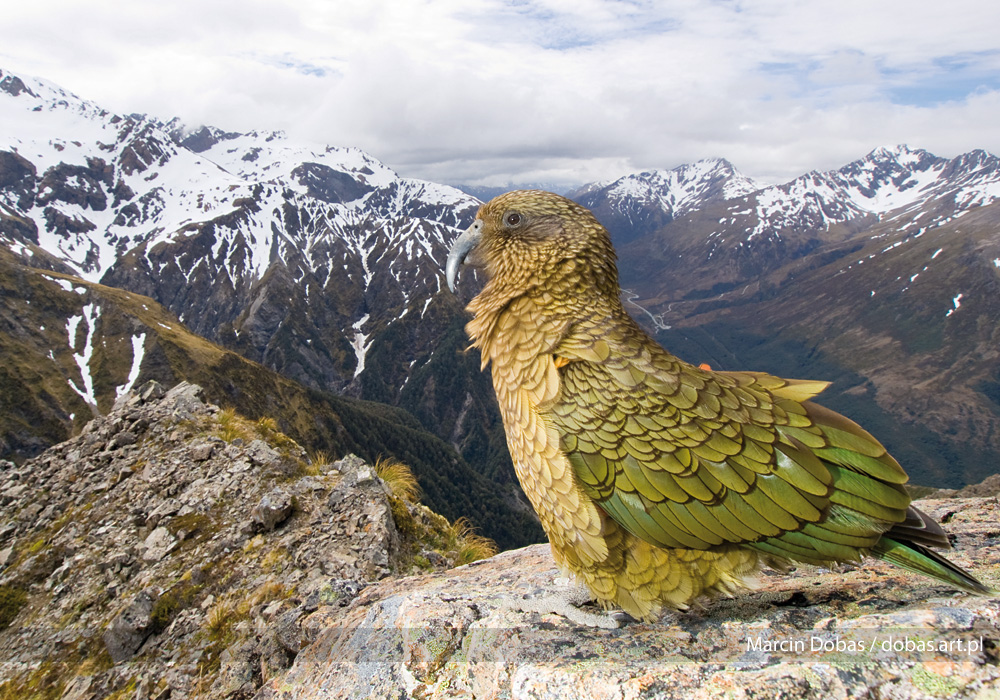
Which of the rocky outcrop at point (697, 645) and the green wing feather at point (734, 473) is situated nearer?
the rocky outcrop at point (697, 645)

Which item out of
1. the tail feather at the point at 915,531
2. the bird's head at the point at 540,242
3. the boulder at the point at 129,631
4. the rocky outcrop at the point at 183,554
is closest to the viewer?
the tail feather at the point at 915,531

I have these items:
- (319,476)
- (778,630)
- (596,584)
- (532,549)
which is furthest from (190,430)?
(778,630)

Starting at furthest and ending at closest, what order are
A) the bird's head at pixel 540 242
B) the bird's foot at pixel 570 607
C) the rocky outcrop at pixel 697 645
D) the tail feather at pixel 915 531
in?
the bird's head at pixel 540 242 < the bird's foot at pixel 570 607 < the tail feather at pixel 915 531 < the rocky outcrop at pixel 697 645

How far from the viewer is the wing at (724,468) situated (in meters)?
3.78

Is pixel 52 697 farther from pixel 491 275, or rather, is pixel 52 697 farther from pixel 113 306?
pixel 113 306

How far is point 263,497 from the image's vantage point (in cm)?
934

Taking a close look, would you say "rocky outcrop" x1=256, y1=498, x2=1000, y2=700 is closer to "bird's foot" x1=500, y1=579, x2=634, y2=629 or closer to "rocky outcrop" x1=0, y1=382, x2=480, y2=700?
"bird's foot" x1=500, y1=579, x2=634, y2=629

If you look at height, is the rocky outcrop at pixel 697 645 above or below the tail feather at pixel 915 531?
below

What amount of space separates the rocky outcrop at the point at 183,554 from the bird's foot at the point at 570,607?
2.47 m

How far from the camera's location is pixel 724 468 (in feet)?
12.7

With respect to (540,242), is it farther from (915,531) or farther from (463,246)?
(915,531)

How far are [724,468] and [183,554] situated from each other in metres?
9.07

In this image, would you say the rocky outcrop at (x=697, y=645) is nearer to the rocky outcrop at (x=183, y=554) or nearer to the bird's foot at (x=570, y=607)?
the bird's foot at (x=570, y=607)

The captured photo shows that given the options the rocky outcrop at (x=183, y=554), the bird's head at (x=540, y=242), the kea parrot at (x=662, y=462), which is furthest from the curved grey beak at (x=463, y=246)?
the rocky outcrop at (x=183, y=554)
